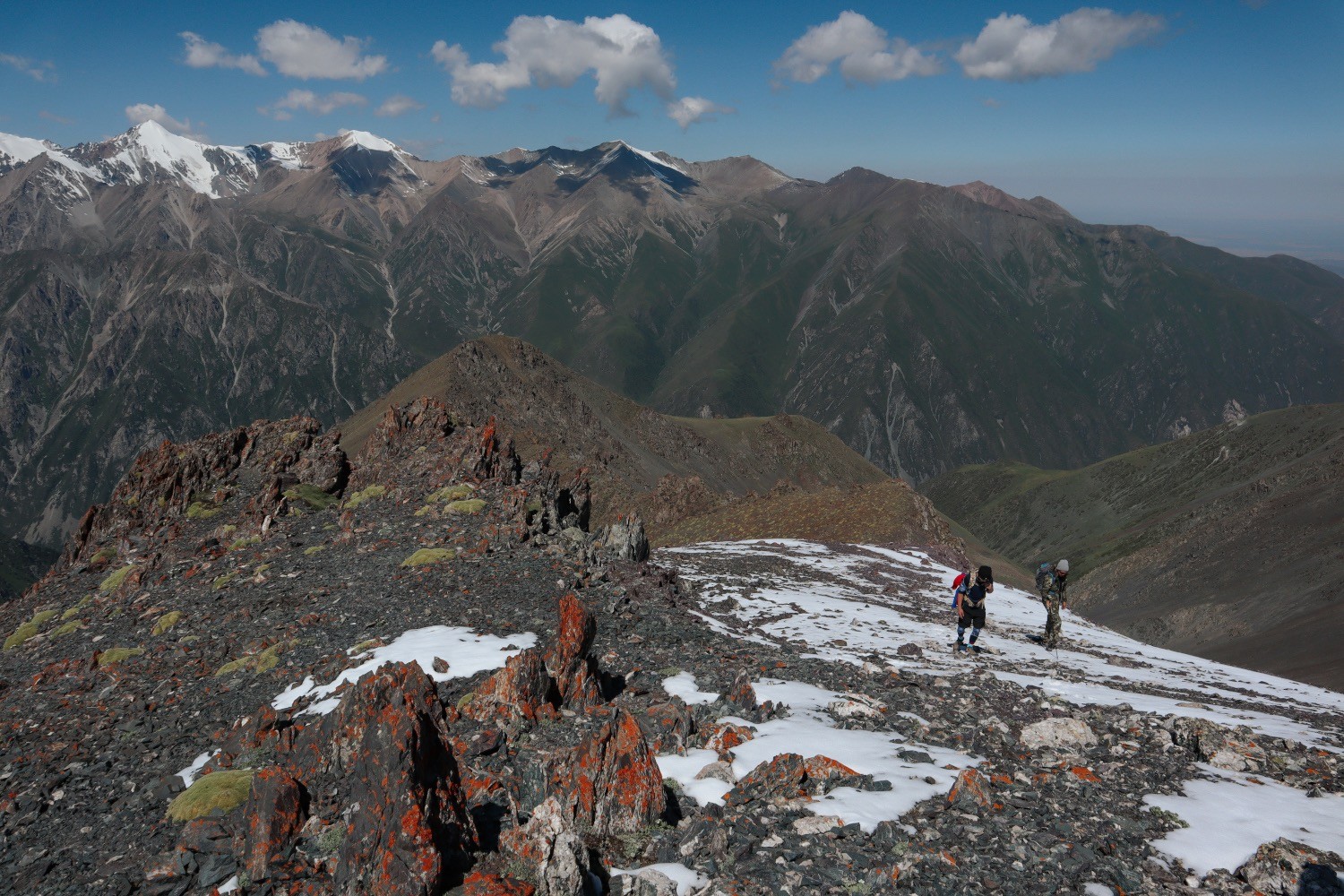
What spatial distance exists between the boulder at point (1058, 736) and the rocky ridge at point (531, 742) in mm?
47

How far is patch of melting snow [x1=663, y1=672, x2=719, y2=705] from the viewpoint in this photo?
561 inches

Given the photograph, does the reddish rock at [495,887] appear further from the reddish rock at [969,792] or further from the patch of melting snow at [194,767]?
the patch of melting snow at [194,767]

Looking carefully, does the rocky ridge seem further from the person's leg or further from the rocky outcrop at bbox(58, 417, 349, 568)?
the rocky outcrop at bbox(58, 417, 349, 568)

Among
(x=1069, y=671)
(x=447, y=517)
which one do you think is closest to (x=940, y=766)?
(x=1069, y=671)

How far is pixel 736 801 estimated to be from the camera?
10070 millimetres

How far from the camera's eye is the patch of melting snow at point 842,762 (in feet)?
32.0

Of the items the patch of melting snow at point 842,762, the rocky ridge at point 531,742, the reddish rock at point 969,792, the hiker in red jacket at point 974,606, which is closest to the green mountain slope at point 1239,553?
the hiker in red jacket at point 974,606

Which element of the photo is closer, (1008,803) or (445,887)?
(445,887)

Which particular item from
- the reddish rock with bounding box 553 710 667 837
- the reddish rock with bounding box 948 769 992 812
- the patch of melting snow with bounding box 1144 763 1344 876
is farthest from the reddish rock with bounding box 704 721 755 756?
the patch of melting snow with bounding box 1144 763 1344 876

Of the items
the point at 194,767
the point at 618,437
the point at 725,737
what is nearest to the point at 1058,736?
the point at 725,737

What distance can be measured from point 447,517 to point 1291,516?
418 feet

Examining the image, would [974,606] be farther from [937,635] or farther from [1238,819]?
[1238,819]

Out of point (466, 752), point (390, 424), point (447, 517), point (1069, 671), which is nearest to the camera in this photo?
point (466, 752)

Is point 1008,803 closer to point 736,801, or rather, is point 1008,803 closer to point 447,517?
point 736,801
